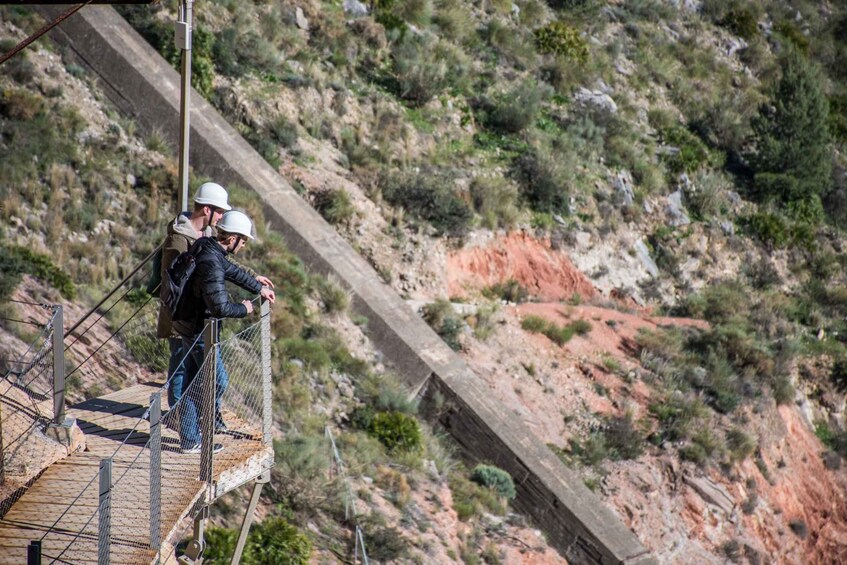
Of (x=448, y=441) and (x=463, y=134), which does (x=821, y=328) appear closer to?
(x=463, y=134)

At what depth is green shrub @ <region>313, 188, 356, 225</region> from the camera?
Answer: 58.8 ft

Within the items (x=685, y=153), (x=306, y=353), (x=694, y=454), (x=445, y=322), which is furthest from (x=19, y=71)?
(x=685, y=153)

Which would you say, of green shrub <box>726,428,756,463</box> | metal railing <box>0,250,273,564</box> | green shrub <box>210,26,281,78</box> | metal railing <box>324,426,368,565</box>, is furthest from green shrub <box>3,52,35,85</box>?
green shrub <box>726,428,756,463</box>

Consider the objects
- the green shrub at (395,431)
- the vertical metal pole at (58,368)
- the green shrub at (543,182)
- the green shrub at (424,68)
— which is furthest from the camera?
the green shrub at (424,68)

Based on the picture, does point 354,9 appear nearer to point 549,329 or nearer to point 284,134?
point 284,134

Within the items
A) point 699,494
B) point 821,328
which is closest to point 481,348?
point 699,494

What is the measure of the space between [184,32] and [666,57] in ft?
77.4

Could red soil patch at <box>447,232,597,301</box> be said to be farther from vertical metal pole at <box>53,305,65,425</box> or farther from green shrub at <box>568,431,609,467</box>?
vertical metal pole at <box>53,305,65,425</box>

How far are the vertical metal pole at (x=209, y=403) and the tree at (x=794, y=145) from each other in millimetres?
22379

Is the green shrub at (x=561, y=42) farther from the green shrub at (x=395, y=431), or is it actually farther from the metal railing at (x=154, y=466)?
the metal railing at (x=154, y=466)

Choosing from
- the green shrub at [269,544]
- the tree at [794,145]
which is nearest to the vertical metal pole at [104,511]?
the green shrub at [269,544]

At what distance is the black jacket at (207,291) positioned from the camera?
6578mm

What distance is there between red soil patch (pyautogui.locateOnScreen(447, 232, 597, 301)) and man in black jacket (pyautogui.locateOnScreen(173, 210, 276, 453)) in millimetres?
11996

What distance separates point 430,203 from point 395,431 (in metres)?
6.32
